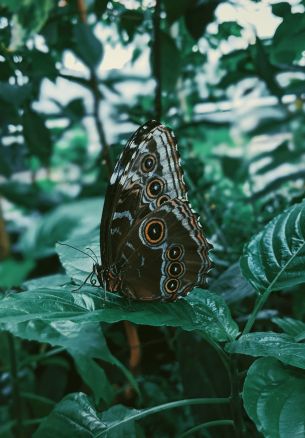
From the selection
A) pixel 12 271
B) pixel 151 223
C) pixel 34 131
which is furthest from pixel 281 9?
pixel 12 271

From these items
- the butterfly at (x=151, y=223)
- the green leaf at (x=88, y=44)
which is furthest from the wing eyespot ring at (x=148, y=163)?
the green leaf at (x=88, y=44)

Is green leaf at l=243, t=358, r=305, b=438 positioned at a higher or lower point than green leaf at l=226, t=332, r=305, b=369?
lower

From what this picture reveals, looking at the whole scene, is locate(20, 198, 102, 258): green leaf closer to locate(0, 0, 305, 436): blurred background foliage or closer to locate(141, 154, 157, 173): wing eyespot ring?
locate(0, 0, 305, 436): blurred background foliage

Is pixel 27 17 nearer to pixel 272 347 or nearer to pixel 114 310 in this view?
pixel 114 310

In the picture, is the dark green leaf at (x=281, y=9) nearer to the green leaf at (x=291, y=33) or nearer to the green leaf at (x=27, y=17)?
the green leaf at (x=291, y=33)

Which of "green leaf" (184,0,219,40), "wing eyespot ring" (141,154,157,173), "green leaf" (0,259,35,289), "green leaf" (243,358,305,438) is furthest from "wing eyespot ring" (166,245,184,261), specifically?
"green leaf" (0,259,35,289)

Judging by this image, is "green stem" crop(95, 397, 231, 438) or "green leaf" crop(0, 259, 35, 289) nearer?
"green stem" crop(95, 397, 231, 438)
